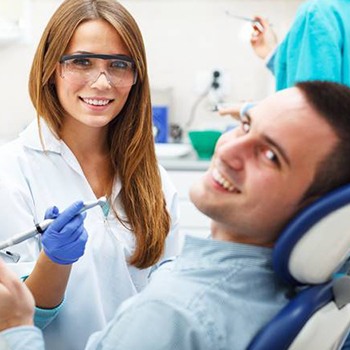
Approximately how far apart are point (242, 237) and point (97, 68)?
77 cm

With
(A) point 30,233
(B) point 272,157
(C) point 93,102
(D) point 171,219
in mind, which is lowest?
(D) point 171,219

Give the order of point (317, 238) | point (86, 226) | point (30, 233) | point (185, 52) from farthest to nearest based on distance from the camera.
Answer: point (185, 52), point (86, 226), point (30, 233), point (317, 238)

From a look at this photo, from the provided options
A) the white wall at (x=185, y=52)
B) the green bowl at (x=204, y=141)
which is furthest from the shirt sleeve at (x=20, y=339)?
the white wall at (x=185, y=52)

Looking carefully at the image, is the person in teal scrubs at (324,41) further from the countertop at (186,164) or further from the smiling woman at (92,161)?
the countertop at (186,164)

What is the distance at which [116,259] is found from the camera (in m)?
1.61

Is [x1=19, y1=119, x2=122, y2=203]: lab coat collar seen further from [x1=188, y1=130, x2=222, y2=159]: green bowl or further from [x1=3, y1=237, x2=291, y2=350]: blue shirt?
[x1=188, y1=130, x2=222, y2=159]: green bowl

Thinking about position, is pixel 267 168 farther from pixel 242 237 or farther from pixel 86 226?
pixel 86 226

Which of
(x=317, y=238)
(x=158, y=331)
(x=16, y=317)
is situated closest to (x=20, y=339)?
(x=16, y=317)

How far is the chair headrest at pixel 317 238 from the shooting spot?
0.94 metres

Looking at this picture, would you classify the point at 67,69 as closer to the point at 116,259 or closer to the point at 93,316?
the point at 116,259

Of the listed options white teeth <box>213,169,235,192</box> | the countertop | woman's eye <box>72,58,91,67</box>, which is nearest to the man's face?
white teeth <box>213,169,235,192</box>

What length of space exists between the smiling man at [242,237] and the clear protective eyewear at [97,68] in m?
0.67

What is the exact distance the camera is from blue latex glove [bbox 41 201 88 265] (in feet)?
4.30

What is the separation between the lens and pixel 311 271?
99 centimetres
